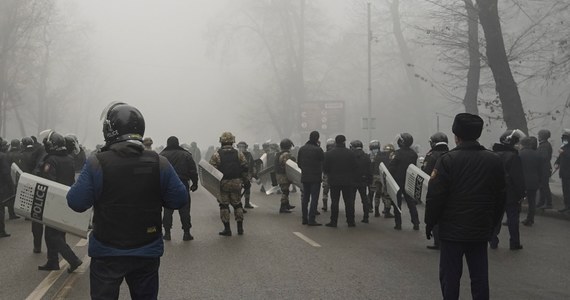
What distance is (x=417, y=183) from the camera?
875 centimetres

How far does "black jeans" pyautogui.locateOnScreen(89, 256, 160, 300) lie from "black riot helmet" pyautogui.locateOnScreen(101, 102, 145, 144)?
2.63 ft

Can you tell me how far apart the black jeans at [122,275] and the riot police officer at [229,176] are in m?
7.03

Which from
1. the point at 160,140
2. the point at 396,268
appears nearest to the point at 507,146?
the point at 396,268

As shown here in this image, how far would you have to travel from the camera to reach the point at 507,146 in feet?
32.2

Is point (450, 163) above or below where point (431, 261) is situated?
above

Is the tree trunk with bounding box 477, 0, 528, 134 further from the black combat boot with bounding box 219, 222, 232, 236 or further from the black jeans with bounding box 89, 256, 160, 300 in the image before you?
the black jeans with bounding box 89, 256, 160, 300

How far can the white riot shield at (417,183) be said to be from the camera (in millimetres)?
8586

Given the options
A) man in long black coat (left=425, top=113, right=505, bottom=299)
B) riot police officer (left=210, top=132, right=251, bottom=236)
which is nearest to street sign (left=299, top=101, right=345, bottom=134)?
riot police officer (left=210, top=132, right=251, bottom=236)

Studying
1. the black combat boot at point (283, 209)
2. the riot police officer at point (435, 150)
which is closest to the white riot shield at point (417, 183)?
the riot police officer at point (435, 150)

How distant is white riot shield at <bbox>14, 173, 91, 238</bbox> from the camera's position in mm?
6637

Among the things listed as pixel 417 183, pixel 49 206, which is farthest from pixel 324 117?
pixel 49 206

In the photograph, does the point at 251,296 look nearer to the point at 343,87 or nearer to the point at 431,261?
the point at 431,261

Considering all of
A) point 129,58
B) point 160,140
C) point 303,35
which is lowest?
point 160,140

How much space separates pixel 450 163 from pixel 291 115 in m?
45.1
